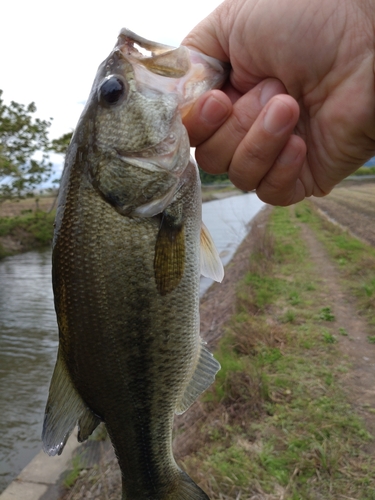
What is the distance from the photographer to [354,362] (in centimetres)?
636

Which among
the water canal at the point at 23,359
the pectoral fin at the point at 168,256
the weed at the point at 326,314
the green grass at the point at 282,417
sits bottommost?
the water canal at the point at 23,359

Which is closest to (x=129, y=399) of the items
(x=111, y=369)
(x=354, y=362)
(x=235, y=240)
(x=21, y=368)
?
(x=111, y=369)

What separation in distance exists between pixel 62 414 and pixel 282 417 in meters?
3.67

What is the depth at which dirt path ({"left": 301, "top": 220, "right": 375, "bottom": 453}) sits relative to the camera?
16.9 feet

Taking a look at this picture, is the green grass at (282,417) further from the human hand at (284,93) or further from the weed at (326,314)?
the human hand at (284,93)

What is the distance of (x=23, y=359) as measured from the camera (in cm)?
954

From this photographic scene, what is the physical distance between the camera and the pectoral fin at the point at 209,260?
2270mm

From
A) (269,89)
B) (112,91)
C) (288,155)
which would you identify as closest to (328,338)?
(288,155)

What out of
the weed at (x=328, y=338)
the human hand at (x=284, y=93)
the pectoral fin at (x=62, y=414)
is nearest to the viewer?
the pectoral fin at (x=62, y=414)

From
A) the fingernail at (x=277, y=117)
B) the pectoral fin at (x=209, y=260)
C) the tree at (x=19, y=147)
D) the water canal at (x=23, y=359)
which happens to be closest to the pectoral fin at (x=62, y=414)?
the pectoral fin at (x=209, y=260)

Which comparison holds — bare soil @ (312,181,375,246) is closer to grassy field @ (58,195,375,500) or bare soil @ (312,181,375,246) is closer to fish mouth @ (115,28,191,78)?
grassy field @ (58,195,375,500)

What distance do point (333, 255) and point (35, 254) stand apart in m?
14.4

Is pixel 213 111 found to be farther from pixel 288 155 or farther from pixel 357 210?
pixel 357 210

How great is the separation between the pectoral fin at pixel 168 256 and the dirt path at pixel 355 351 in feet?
11.6
